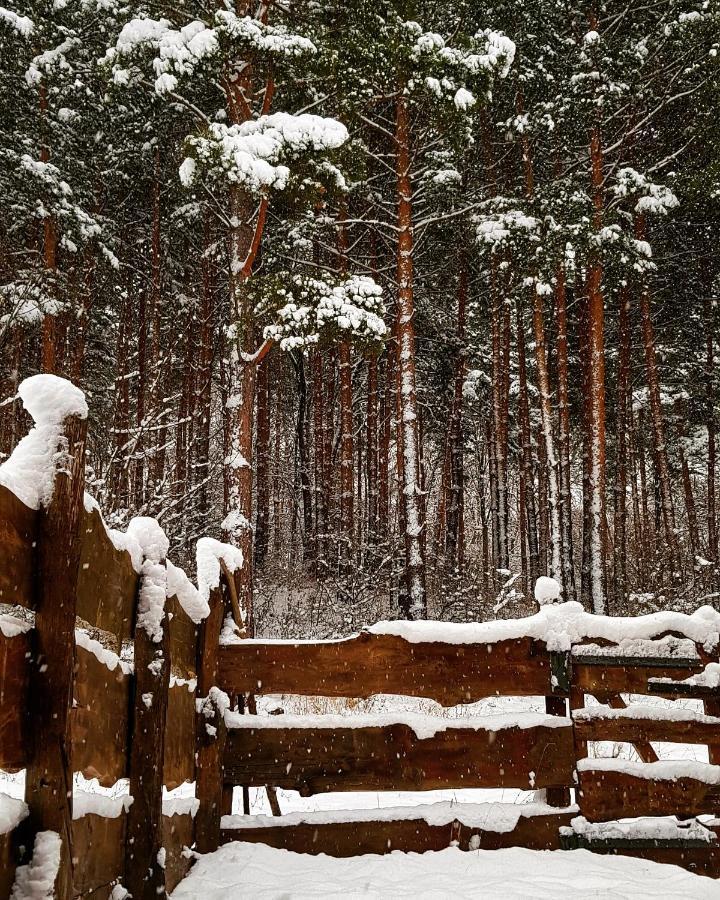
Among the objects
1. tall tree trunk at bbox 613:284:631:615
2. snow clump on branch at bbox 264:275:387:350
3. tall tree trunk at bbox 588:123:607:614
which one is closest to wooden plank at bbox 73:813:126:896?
snow clump on branch at bbox 264:275:387:350

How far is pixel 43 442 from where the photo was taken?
1.98 meters

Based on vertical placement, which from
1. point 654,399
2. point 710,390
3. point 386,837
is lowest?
point 386,837

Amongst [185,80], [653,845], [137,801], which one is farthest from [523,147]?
[137,801]

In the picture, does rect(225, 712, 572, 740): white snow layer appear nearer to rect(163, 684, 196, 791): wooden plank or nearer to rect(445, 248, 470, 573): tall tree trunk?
rect(163, 684, 196, 791): wooden plank

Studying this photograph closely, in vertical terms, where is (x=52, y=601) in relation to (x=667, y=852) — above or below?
above

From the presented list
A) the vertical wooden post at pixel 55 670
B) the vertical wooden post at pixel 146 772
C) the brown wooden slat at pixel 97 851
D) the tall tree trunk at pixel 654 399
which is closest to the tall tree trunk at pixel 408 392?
the tall tree trunk at pixel 654 399

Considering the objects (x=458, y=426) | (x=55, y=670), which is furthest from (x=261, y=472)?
(x=55, y=670)

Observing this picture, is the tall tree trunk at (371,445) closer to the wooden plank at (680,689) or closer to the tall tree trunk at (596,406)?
the tall tree trunk at (596,406)

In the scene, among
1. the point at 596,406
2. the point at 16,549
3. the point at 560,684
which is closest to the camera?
the point at 16,549

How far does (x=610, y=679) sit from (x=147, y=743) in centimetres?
302

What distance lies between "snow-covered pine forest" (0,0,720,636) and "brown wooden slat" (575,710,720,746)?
5.58 metres

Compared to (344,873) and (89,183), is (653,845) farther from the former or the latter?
(89,183)

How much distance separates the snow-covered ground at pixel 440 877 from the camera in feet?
11.5

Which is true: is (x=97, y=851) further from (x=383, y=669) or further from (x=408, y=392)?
(x=408, y=392)
